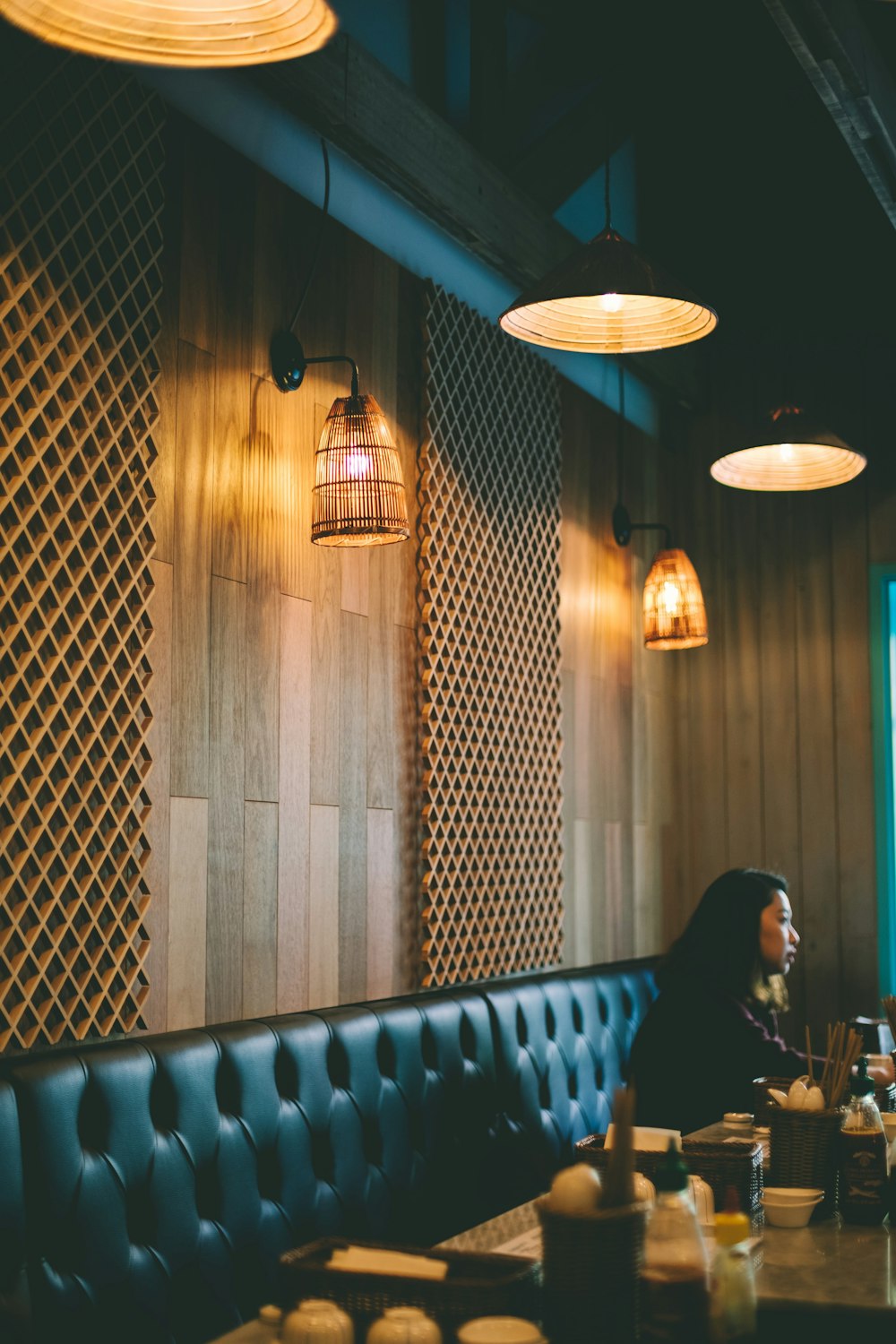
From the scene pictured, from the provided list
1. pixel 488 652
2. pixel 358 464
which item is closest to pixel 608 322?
pixel 358 464

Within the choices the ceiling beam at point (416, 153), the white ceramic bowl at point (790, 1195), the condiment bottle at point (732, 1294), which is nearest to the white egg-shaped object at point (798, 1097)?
the white ceramic bowl at point (790, 1195)

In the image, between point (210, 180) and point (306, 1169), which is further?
point (210, 180)

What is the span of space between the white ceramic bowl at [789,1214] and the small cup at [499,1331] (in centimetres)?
79

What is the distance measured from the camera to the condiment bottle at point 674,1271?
1381 mm

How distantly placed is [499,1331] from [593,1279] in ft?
0.37

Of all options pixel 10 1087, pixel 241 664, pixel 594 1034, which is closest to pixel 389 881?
pixel 241 664

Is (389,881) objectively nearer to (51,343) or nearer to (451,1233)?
(451,1233)

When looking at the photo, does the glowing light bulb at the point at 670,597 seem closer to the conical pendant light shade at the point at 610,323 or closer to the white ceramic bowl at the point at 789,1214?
the conical pendant light shade at the point at 610,323

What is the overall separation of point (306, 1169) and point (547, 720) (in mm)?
1834

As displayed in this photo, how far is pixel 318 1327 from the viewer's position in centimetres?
134

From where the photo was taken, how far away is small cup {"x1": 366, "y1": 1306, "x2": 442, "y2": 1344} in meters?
1.31

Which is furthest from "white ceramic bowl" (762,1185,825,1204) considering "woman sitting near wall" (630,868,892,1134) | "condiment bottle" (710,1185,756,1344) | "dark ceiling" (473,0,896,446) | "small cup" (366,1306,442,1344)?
"dark ceiling" (473,0,896,446)

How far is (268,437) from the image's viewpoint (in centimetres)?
293

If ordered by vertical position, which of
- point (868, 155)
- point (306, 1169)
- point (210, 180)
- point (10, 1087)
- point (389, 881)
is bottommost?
point (306, 1169)
